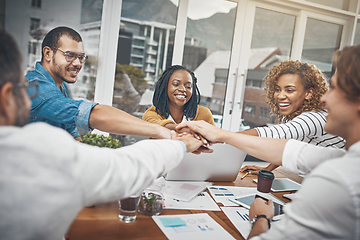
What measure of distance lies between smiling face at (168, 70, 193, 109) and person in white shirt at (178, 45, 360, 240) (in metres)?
1.38

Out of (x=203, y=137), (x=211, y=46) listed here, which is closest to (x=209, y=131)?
(x=203, y=137)

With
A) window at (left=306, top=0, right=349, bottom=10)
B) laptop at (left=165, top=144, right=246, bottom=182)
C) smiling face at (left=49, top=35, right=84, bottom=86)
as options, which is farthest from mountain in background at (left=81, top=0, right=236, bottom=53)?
laptop at (left=165, top=144, right=246, bottom=182)

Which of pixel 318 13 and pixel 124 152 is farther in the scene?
pixel 318 13

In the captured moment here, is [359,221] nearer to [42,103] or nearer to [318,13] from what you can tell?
[42,103]

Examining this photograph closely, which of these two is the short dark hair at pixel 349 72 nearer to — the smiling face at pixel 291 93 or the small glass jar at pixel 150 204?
the small glass jar at pixel 150 204

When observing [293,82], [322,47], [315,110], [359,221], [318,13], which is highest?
[318,13]

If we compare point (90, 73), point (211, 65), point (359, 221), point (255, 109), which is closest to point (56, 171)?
point (359, 221)

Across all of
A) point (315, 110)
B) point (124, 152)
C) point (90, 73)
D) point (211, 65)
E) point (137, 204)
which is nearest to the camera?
point (124, 152)

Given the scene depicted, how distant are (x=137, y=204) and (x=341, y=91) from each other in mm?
790

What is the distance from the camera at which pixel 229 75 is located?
3838mm

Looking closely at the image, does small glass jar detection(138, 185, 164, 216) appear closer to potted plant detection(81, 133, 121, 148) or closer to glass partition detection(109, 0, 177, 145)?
potted plant detection(81, 133, 121, 148)

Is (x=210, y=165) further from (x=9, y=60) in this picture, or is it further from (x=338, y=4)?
(x=338, y=4)

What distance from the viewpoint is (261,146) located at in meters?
1.33

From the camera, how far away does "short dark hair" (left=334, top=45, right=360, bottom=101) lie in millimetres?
755
